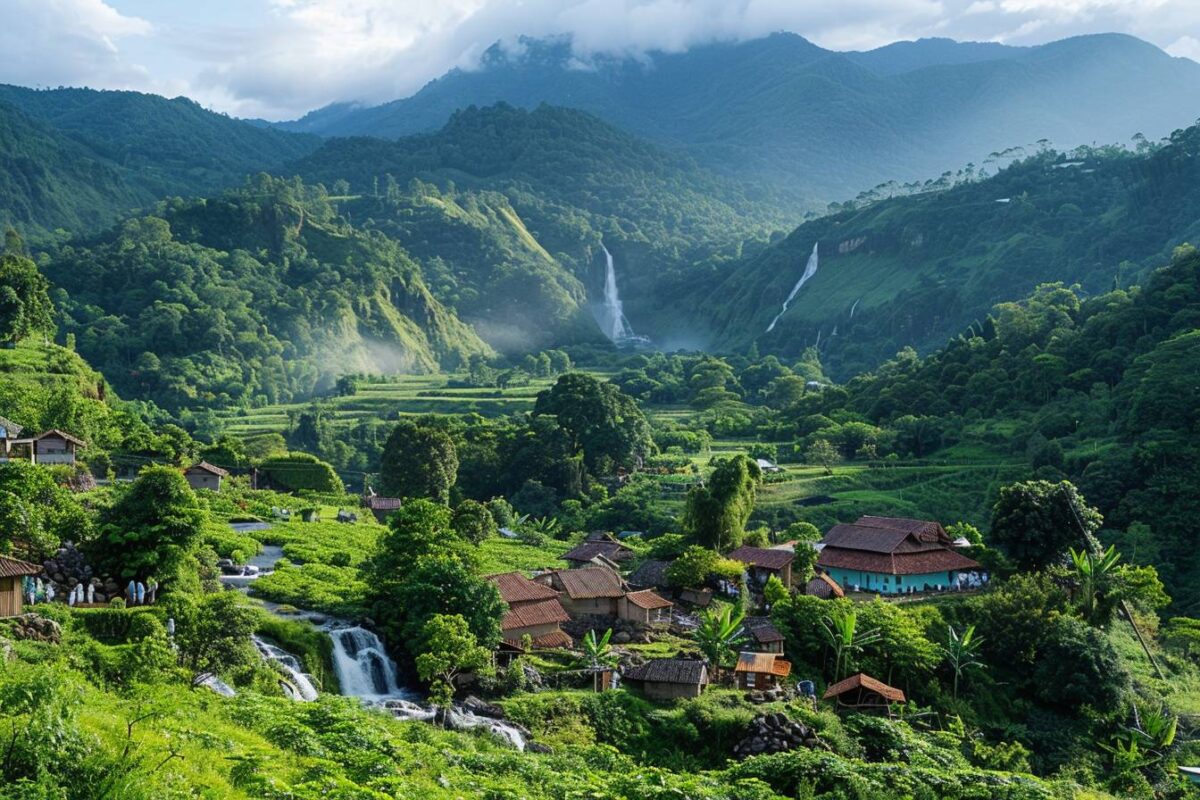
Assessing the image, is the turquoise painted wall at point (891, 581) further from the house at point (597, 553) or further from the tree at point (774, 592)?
the house at point (597, 553)

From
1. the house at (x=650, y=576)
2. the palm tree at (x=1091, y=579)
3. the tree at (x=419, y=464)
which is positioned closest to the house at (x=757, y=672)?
the house at (x=650, y=576)

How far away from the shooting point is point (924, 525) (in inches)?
2030

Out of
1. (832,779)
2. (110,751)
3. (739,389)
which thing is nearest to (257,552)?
(832,779)

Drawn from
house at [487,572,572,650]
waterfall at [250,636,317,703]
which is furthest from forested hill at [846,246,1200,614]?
waterfall at [250,636,317,703]

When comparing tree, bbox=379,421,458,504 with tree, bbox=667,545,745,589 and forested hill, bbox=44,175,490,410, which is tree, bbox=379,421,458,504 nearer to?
tree, bbox=667,545,745,589

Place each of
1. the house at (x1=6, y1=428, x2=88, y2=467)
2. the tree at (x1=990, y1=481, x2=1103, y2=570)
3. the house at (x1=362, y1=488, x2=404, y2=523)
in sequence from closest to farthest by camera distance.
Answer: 1. the house at (x1=6, y1=428, x2=88, y2=467)
2. the tree at (x1=990, y1=481, x2=1103, y2=570)
3. the house at (x1=362, y1=488, x2=404, y2=523)

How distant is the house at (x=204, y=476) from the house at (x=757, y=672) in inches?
1204

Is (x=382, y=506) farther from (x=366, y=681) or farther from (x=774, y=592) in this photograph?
(x=366, y=681)

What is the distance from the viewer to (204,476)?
187ft

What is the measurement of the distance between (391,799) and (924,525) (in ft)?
126

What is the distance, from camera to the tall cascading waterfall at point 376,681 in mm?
31125

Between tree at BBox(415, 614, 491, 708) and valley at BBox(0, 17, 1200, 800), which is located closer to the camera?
valley at BBox(0, 17, 1200, 800)

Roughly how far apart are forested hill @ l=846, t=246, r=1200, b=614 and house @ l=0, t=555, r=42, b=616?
4976cm

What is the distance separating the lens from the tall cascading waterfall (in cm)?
3112
